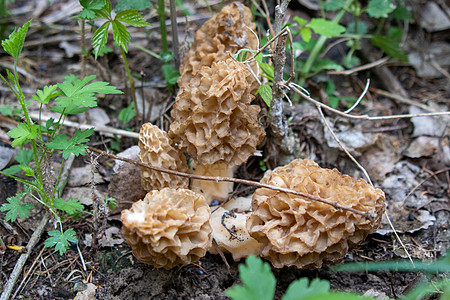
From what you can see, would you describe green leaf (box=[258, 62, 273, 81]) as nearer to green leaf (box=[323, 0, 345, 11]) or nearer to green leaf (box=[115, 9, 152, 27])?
green leaf (box=[115, 9, 152, 27])

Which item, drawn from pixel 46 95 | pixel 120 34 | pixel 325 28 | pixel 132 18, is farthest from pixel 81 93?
pixel 325 28

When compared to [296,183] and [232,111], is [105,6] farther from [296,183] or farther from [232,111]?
[296,183]

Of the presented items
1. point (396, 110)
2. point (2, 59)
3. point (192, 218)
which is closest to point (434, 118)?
point (396, 110)

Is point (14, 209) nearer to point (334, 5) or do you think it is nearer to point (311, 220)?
point (311, 220)

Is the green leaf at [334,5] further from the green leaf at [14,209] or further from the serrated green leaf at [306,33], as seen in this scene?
the green leaf at [14,209]

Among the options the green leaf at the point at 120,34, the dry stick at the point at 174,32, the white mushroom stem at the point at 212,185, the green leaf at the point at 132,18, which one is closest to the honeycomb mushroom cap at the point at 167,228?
the white mushroom stem at the point at 212,185
